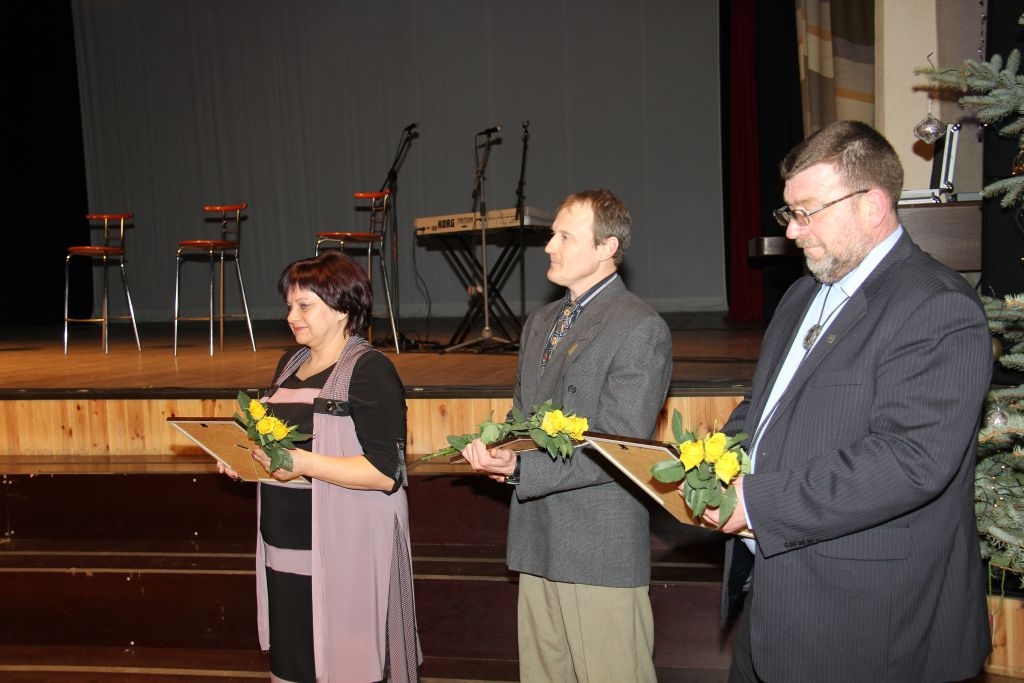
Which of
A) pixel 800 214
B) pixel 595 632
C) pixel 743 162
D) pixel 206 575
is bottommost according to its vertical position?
pixel 206 575

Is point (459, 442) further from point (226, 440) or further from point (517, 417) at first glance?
point (226, 440)

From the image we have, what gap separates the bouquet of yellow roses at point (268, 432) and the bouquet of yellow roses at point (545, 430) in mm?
422

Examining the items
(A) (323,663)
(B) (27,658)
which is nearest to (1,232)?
(B) (27,658)

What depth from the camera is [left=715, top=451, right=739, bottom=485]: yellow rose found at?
1371 millimetres

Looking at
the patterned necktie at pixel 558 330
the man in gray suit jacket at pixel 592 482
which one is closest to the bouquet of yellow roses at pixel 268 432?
the man in gray suit jacket at pixel 592 482

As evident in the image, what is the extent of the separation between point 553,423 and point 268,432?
2.41ft

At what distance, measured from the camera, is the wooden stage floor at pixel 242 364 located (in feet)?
12.6

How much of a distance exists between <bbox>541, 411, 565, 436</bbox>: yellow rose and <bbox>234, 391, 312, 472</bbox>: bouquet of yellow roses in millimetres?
691

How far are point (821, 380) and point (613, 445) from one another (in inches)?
14.4

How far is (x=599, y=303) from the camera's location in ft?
6.99

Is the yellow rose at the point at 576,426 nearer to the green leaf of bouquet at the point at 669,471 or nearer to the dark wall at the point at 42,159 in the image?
the green leaf of bouquet at the point at 669,471

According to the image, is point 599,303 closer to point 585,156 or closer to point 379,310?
point 585,156

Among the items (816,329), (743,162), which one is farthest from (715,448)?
(743,162)

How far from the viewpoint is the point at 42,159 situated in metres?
9.36
